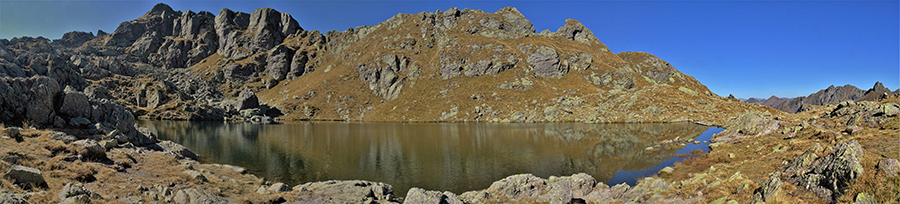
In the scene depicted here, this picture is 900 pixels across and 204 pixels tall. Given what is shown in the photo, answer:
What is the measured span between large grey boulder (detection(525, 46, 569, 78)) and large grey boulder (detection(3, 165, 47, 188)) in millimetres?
152842

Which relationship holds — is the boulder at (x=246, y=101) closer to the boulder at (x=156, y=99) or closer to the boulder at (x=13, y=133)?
the boulder at (x=156, y=99)

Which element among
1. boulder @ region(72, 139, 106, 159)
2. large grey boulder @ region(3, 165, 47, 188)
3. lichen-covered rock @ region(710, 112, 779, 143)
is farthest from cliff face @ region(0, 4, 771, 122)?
large grey boulder @ region(3, 165, 47, 188)

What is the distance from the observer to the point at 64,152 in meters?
23.7

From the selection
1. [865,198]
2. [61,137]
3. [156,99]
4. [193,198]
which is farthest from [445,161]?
[156,99]

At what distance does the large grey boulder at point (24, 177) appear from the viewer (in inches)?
589

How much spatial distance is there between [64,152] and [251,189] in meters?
12.6

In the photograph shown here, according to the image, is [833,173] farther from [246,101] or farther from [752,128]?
[246,101]

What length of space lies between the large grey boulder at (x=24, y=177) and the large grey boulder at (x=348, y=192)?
12098 mm

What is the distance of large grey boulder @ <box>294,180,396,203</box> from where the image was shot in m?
22.8

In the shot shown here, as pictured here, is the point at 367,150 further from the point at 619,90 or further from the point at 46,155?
the point at 619,90

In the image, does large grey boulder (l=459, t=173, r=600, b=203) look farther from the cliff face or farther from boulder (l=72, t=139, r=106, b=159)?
the cliff face

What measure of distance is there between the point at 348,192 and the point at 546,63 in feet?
478

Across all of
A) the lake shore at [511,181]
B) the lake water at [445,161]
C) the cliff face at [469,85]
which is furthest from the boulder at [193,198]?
the cliff face at [469,85]

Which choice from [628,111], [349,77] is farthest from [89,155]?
[349,77]
